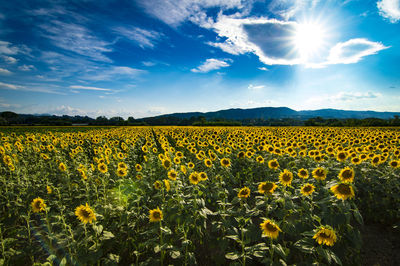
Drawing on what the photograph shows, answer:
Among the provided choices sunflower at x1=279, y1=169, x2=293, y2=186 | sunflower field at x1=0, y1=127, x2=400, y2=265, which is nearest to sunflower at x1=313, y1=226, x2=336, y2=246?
sunflower field at x1=0, y1=127, x2=400, y2=265

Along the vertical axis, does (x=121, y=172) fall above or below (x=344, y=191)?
below

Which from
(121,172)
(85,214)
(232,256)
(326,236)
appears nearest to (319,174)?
(326,236)

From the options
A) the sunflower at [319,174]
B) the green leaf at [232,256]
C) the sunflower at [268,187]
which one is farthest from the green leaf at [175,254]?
the sunflower at [319,174]

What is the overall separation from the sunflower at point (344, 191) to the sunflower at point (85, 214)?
4.00m

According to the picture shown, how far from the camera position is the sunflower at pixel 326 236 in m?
2.52

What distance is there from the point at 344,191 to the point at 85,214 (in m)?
4.27

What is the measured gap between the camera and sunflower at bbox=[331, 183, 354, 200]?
117 inches

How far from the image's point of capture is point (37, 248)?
10.8 feet

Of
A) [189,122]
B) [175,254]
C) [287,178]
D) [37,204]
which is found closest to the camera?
[175,254]

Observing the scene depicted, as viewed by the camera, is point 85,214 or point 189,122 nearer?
point 85,214

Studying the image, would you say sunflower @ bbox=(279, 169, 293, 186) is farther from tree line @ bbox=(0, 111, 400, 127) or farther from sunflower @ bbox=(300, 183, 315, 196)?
tree line @ bbox=(0, 111, 400, 127)

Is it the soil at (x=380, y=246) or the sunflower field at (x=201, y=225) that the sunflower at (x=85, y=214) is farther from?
the soil at (x=380, y=246)

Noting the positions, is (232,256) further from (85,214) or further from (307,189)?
(85,214)

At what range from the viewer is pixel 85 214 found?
3.02m
